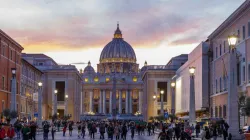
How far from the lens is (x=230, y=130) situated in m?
36.8

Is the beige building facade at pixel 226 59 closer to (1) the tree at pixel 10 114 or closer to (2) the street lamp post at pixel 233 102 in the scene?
(2) the street lamp post at pixel 233 102

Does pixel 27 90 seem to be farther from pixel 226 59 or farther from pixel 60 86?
pixel 60 86

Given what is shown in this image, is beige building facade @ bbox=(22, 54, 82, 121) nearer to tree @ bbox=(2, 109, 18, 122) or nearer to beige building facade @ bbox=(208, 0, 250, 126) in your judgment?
beige building facade @ bbox=(208, 0, 250, 126)

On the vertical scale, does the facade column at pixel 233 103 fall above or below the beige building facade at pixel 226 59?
below

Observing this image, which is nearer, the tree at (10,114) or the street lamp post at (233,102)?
the street lamp post at (233,102)

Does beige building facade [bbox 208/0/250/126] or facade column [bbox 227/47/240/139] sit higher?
beige building facade [bbox 208/0/250/126]

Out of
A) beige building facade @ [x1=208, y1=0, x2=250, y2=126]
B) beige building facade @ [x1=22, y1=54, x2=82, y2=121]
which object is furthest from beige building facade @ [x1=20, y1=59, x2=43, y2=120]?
beige building facade @ [x1=22, y1=54, x2=82, y2=121]

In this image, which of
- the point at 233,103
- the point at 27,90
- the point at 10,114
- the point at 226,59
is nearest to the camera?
the point at 233,103

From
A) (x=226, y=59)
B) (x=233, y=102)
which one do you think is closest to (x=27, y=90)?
(x=226, y=59)

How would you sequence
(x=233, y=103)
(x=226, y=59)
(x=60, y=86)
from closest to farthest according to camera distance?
(x=233, y=103)
(x=226, y=59)
(x=60, y=86)

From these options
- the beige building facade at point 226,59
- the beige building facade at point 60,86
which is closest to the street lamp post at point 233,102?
the beige building facade at point 226,59

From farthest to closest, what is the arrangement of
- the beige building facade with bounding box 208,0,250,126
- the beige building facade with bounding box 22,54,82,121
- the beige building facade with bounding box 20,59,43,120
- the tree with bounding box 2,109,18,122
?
the beige building facade with bounding box 22,54,82,121
the beige building facade with bounding box 20,59,43,120
the tree with bounding box 2,109,18,122
the beige building facade with bounding box 208,0,250,126

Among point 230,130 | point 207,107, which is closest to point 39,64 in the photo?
point 207,107

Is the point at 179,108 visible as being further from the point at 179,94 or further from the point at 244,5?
the point at 244,5
